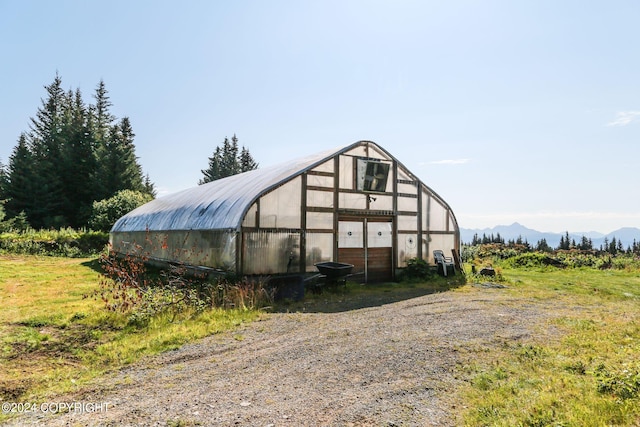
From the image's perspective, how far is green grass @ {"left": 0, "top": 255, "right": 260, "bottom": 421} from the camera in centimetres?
537

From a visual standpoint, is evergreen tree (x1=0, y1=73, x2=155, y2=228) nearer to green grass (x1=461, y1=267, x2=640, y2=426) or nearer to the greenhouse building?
the greenhouse building

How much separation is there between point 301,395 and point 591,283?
51.6ft

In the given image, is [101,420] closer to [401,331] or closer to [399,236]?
[401,331]

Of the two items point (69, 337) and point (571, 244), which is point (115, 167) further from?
point (571, 244)

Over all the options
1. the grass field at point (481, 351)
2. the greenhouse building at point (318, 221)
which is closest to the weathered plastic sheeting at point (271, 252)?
the greenhouse building at point (318, 221)

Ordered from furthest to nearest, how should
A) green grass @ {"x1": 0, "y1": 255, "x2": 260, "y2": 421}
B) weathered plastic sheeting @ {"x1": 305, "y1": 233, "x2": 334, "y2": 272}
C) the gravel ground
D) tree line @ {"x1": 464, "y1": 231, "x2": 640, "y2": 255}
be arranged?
tree line @ {"x1": 464, "y1": 231, "x2": 640, "y2": 255}
weathered plastic sheeting @ {"x1": 305, "y1": 233, "x2": 334, "y2": 272}
green grass @ {"x1": 0, "y1": 255, "x2": 260, "y2": 421}
the gravel ground

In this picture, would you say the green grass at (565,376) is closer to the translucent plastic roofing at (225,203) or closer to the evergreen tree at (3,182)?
the translucent plastic roofing at (225,203)

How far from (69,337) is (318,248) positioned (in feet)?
26.3

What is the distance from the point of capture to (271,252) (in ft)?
40.6

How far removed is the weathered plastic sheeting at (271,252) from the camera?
11.9m

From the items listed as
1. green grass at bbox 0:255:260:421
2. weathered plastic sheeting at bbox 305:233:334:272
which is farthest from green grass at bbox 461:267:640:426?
weathered plastic sheeting at bbox 305:233:334:272

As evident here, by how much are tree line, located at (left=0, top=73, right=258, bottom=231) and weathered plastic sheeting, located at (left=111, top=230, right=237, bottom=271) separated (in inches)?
608

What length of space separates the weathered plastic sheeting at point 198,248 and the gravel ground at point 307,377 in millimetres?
3952

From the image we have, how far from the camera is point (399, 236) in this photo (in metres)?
16.1
